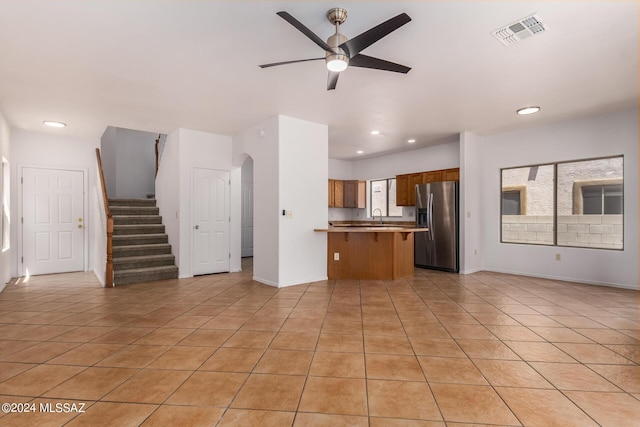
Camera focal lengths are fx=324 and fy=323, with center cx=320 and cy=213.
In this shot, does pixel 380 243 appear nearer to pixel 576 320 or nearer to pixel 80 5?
pixel 576 320

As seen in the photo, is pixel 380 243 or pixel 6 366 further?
pixel 380 243

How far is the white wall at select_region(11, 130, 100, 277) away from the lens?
575cm

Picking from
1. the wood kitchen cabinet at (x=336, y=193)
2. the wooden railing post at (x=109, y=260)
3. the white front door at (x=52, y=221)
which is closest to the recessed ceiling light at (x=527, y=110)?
the wood kitchen cabinet at (x=336, y=193)

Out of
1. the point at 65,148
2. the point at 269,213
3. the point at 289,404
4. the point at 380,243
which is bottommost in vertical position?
the point at 289,404

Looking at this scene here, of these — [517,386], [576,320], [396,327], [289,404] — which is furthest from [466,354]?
[576,320]

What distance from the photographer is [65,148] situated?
6.24 metres

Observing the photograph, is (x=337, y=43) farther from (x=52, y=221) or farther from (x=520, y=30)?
(x=52, y=221)

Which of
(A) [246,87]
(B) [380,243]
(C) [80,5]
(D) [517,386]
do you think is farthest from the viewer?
(B) [380,243]

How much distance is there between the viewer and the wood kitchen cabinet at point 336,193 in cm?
845

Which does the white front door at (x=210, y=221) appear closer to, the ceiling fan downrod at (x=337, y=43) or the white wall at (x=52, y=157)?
the white wall at (x=52, y=157)

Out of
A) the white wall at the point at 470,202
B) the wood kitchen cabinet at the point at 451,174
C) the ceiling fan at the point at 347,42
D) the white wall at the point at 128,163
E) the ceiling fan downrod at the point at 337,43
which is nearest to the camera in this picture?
the ceiling fan at the point at 347,42

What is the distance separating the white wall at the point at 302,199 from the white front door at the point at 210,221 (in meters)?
1.78

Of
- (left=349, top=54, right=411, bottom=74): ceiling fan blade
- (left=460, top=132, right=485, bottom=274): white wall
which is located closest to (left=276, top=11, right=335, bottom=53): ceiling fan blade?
(left=349, top=54, right=411, bottom=74): ceiling fan blade

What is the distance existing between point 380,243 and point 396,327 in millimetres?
2475
